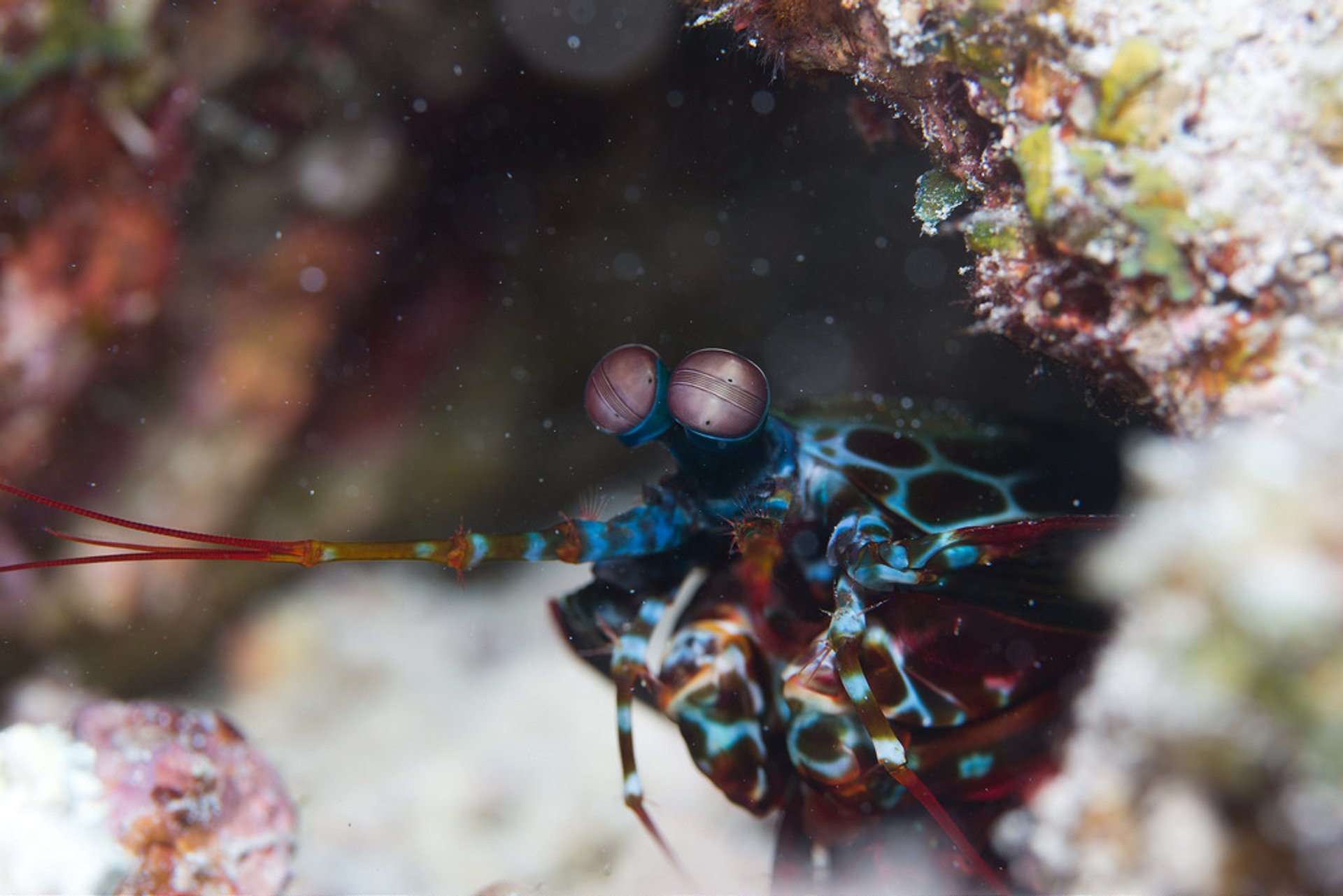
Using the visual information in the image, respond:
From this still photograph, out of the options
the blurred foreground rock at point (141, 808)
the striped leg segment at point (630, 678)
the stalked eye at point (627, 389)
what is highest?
the stalked eye at point (627, 389)

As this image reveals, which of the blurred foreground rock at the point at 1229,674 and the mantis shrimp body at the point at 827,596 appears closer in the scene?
the blurred foreground rock at the point at 1229,674

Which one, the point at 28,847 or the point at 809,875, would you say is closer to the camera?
the point at 28,847

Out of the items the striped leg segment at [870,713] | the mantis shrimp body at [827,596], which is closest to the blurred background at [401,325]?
the mantis shrimp body at [827,596]

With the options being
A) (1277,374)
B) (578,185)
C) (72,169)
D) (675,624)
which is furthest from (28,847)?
(578,185)

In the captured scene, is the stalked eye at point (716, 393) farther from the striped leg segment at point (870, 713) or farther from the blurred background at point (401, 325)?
the blurred background at point (401, 325)

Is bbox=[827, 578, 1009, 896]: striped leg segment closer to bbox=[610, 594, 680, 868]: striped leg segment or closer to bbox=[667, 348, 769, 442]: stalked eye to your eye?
bbox=[667, 348, 769, 442]: stalked eye

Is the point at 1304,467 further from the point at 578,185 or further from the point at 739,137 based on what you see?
the point at 578,185

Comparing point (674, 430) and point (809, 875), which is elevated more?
point (674, 430)
